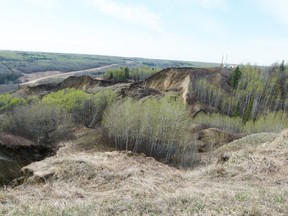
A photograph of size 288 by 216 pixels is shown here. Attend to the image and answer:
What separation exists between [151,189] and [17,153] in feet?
68.6

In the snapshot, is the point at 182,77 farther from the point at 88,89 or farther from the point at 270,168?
the point at 270,168

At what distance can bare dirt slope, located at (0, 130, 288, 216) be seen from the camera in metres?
6.38

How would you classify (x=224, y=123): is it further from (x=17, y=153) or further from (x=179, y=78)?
(x=17, y=153)

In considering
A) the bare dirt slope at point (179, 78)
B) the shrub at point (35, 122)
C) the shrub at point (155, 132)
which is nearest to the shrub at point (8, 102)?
the shrub at point (35, 122)

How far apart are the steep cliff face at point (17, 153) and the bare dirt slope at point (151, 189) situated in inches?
331

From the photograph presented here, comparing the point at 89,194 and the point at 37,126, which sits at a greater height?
the point at 89,194

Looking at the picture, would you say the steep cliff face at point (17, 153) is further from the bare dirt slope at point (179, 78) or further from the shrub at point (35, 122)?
the bare dirt slope at point (179, 78)

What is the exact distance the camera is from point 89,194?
27.4 feet

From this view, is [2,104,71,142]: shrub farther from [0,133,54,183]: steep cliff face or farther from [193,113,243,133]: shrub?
[193,113,243,133]: shrub

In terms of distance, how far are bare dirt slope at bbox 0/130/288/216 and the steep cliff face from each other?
331 inches

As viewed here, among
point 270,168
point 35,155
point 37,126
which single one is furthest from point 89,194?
point 37,126

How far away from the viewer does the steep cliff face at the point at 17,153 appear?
20.4 metres

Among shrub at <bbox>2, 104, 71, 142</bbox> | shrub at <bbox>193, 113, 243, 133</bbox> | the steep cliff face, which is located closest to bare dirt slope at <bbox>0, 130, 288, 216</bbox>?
the steep cliff face

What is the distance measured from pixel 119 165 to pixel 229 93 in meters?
59.1
